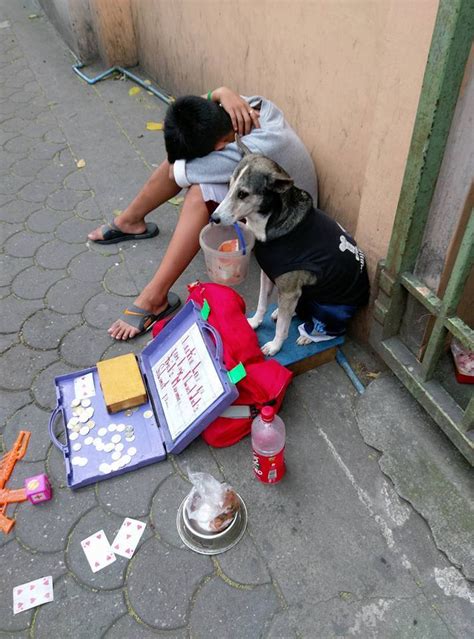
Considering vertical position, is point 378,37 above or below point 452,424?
above

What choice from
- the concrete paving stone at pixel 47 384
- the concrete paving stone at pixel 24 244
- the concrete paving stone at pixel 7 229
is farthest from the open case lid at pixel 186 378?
the concrete paving stone at pixel 7 229

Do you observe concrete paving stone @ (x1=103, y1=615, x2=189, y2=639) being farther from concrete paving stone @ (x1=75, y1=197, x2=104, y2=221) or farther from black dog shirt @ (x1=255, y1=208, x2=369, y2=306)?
concrete paving stone @ (x1=75, y1=197, x2=104, y2=221)

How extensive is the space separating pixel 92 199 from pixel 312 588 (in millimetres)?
3437

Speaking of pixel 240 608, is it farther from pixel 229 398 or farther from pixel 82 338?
pixel 82 338

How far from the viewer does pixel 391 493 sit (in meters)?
2.38

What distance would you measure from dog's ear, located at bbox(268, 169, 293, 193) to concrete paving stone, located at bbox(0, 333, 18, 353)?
1871 mm

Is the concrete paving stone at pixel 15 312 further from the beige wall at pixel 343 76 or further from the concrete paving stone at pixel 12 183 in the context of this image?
the beige wall at pixel 343 76

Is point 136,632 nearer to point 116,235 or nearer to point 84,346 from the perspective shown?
point 84,346

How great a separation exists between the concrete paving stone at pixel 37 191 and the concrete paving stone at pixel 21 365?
1.75 m

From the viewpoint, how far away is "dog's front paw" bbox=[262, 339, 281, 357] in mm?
2855

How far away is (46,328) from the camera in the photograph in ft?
10.7

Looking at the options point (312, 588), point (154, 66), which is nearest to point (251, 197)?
point (312, 588)

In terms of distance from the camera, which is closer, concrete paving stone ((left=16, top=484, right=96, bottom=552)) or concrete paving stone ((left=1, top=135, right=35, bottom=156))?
concrete paving stone ((left=16, top=484, right=96, bottom=552))

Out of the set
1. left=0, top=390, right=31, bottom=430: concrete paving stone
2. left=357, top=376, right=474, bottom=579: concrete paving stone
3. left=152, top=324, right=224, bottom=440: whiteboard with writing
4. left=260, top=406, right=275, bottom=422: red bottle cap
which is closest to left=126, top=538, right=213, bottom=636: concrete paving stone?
left=152, top=324, right=224, bottom=440: whiteboard with writing
